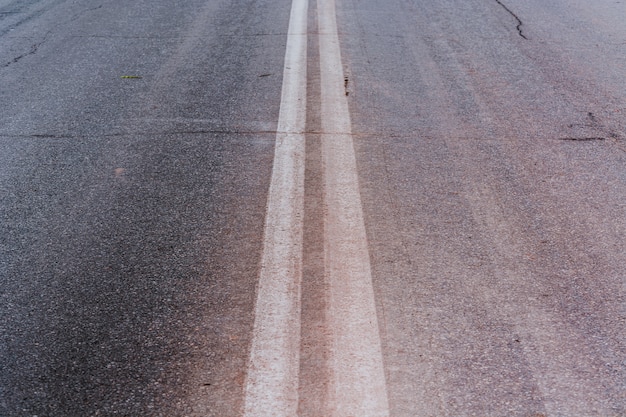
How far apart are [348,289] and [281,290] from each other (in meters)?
0.33

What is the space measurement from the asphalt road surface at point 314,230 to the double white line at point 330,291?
1cm

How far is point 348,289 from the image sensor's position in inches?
139

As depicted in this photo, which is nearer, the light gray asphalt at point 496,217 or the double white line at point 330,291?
the double white line at point 330,291

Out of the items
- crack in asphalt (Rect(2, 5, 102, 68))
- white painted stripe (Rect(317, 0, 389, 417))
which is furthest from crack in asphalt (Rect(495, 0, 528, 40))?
crack in asphalt (Rect(2, 5, 102, 68))

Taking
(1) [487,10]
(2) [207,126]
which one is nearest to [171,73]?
(2) [207,126]

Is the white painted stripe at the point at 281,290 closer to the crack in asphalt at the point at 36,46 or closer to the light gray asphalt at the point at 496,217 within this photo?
the light gray asphalt at the point at 496,217

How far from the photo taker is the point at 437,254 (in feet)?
12.7

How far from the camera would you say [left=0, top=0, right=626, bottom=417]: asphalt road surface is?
9.62 ft

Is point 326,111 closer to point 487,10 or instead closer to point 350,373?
point 350,373

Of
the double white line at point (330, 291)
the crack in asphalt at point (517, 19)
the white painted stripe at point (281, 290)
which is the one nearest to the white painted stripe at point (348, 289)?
the double white line at point (330, 291)

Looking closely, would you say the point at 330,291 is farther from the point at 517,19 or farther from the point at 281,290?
the point at 517,19

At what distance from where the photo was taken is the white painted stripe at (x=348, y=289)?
2830 mm

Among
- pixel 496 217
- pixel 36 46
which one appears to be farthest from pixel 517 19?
pixel 36 46

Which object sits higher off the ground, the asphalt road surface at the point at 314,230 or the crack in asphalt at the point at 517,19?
the asphalt road surface at the point at 314,230
